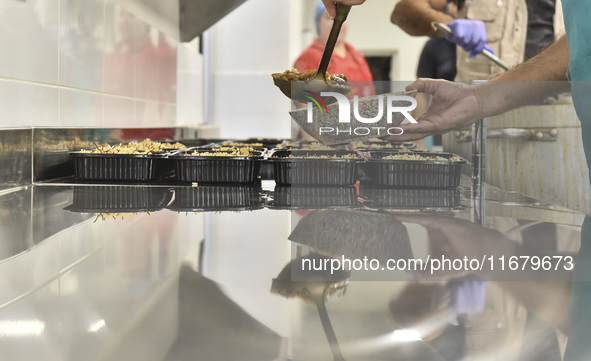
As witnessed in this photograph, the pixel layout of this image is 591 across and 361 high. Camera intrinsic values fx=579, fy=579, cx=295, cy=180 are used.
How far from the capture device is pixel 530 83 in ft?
2.39

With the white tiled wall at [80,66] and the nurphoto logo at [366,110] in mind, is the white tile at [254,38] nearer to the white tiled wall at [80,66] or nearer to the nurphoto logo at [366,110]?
the white tiled wall at [80,66]

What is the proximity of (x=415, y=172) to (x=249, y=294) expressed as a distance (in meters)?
0.58

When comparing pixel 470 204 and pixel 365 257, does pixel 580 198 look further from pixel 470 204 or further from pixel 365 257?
pixel 365 257

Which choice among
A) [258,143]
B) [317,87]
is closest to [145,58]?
[258,143]

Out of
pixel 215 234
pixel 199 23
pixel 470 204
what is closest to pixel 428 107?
pixel 470 204

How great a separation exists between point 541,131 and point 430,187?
15.1 inches

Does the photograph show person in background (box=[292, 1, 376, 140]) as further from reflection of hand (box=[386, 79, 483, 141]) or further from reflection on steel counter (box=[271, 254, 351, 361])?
reflection on steel counter (box=[271, 254, 351, 361])

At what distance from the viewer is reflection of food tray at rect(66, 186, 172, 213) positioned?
67 centimetres

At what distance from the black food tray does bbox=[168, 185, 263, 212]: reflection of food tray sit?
0.02 m

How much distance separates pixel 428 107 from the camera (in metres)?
0.70

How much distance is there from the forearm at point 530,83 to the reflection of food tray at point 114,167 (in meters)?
0.53

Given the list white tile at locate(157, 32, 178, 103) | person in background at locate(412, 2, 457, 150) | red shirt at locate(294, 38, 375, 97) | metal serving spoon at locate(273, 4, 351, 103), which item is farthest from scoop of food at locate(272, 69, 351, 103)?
person in background at locate(412, 2, 457, 150)

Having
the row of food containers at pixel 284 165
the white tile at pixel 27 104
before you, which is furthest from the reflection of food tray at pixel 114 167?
the white tile at pixel 27 104

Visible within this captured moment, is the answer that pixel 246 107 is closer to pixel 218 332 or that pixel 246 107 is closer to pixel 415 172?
pixel 415 172
